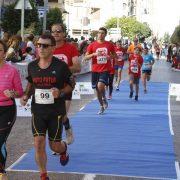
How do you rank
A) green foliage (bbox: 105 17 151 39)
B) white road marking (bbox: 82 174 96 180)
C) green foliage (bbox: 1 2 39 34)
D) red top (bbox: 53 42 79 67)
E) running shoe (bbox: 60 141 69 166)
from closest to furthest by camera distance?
white road marking (bbox: 82 174 96 180)
running shoe (bbox: 60 141 69 166)
red top (bbox: 53 42 79 67)
green foliage (bbox: 1 2 39 34)
green foliage (bbox: 105 17 151 39)

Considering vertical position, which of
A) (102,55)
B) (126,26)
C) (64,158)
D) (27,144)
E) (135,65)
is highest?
(102,55)

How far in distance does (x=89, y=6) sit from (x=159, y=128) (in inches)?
3674

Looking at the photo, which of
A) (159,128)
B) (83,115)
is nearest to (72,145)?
(159,128)

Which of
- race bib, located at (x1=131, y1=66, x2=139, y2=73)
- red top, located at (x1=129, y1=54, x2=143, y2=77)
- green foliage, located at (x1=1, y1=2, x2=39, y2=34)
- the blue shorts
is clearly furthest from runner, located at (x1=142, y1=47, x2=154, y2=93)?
green foliage, located at (x1=1, y1=2, x2=39, y2=34)

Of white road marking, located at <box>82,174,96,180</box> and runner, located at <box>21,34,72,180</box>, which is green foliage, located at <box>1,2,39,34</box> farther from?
runner, located at <box>21,34,72,180</box>

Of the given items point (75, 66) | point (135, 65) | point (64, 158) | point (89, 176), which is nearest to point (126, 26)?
point (135, 65)

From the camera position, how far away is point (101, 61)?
13367mm

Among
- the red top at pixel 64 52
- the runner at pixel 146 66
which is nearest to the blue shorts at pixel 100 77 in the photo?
the red top at pixel 64 52

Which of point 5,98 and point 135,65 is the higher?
point 5,98

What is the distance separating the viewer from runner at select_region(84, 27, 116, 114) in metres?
13.2

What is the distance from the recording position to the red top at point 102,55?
13172 millimetres

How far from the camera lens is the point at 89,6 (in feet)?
341

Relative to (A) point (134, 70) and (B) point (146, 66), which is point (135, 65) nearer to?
(A) point (134, 70)

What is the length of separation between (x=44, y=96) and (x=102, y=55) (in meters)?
6.88
